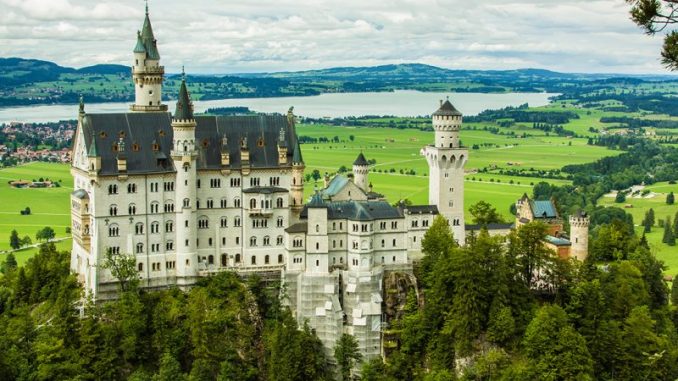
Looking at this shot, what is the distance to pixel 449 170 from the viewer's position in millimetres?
89562

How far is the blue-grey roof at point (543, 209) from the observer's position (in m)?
94.8

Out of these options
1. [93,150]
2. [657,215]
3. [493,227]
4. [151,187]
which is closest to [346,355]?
[493,227]

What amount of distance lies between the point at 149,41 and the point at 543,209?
4686 cm

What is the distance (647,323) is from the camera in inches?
3041

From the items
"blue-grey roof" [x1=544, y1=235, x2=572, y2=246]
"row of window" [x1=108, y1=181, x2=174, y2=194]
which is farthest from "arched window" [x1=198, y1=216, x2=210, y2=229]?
"blue-grey roof" [x1=544, y1=235, x2=572, y2=246]

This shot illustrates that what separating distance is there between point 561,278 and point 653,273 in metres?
15.1

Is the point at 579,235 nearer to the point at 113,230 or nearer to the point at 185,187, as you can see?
the point at 185,187

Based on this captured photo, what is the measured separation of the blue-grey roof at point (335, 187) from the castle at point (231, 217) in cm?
29

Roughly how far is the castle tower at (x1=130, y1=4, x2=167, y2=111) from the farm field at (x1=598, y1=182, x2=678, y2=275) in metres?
75.2

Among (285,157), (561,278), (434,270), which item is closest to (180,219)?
(285,157)

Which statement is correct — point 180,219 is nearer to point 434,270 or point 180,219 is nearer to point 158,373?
point 158,373

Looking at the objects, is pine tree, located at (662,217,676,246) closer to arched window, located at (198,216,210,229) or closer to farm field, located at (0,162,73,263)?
arched window, located at (198,216,210,229)

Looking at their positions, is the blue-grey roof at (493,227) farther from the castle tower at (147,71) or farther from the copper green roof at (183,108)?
the castle tower at (147,71)

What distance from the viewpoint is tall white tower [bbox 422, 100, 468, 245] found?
3499 inches
